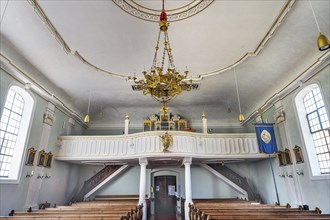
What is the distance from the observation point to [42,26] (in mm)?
6496

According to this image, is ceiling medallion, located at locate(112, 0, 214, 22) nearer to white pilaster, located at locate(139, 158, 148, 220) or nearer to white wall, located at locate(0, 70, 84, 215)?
white wall, located at locate(0, 70, 84, 215)

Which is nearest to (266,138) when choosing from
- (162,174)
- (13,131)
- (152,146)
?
(152,146)

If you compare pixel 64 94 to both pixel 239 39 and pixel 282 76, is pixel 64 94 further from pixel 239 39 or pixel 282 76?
pixel 282 76

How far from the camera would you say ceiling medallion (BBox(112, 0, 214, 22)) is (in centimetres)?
593

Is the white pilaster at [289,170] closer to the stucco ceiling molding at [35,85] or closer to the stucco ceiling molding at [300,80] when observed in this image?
the stucco ceiling molding at [300,80]

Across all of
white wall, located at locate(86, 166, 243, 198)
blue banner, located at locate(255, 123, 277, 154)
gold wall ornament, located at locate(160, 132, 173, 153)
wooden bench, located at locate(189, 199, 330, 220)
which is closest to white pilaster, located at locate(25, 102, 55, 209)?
white wall, located at locate(86, 166, 243, 198)

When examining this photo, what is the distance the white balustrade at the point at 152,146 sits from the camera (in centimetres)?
1002

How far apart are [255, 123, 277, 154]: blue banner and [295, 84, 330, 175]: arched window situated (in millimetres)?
1342

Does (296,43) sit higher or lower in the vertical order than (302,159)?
higher

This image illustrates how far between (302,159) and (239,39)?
207 inches

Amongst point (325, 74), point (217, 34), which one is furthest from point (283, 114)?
point (217, 34)

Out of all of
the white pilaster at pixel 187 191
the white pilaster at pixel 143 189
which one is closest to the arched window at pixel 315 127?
the white pilaster at pixel 187 191

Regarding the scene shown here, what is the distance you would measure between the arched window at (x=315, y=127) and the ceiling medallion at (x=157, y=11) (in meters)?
5.25

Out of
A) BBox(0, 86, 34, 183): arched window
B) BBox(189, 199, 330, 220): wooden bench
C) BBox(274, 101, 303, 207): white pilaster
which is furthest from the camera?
BBox(274, 101, 303, 207): white pilaster
